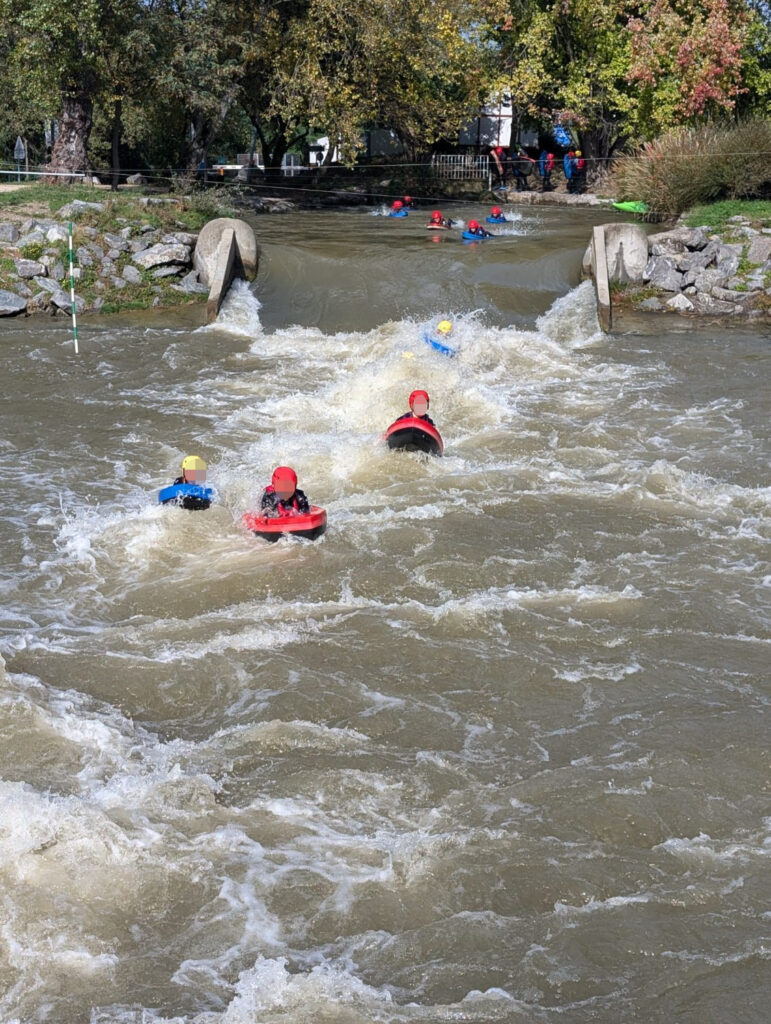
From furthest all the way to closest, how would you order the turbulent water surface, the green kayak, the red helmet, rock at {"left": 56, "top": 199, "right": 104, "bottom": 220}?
the green kayak → rock at {"left": 56, "top": 199, "right": 104, "bottom": 220} → the red helmet → the turbulent water surface

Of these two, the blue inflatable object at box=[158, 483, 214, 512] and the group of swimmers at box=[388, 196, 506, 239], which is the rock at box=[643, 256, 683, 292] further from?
the blue inflatable object at box=[158, 483, 214, 512]

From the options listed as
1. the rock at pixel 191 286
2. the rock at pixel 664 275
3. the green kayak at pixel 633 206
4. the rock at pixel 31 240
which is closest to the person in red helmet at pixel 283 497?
the rock at pixel 191 286

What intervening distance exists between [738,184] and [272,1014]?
19591 mm

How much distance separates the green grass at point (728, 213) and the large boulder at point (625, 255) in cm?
157

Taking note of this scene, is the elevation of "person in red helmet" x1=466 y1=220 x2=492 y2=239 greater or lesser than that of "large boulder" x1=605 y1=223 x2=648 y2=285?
greater

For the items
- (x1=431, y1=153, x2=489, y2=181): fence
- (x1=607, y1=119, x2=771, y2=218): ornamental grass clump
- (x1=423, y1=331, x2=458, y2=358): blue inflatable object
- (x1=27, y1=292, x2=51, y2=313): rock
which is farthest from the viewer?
(x1=431, y1=153, x2=489, y2=181): fence

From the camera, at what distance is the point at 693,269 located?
1842 centimetres

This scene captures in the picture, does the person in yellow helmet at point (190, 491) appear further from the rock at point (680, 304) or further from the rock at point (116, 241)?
the rock at point (680, 304)

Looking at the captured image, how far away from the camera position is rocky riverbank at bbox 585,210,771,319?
59.0 feet

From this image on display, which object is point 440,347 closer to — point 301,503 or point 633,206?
point 301,503

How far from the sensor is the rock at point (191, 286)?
60.1ft

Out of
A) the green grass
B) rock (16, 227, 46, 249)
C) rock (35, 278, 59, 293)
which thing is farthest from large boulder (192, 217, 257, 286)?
the green grass

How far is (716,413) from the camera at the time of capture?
12.9 meters

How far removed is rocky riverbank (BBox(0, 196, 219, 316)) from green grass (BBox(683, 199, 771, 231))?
28.9 feet
